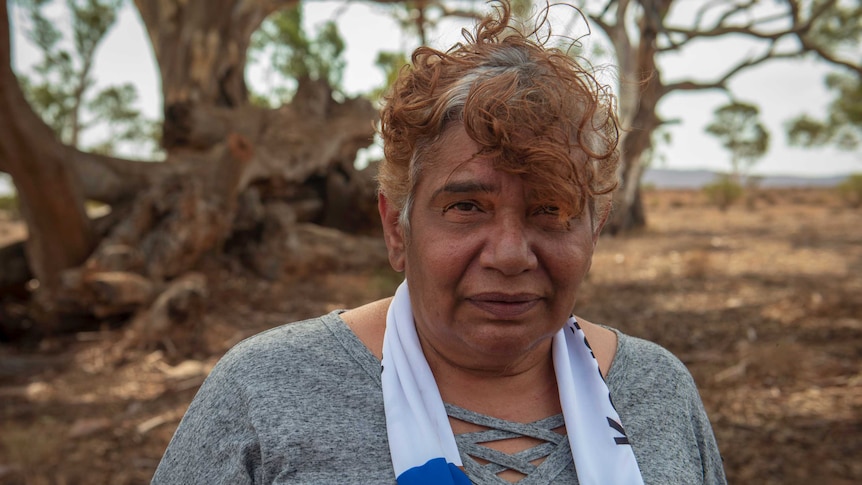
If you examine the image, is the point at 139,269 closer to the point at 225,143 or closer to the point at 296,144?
the point at 225,143

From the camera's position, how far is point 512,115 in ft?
4.59

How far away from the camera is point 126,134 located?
2981 cm

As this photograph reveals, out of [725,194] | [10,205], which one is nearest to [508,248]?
[725,194]

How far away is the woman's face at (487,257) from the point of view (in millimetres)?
1447

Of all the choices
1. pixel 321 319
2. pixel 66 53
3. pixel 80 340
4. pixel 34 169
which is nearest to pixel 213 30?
pixel 34 169

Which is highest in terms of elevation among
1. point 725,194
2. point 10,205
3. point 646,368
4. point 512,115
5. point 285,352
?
point 512,115

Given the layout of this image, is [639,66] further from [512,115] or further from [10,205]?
[10,205]

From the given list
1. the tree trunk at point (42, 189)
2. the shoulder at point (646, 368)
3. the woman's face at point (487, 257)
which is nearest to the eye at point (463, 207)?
the woman's face at point (487, 257)

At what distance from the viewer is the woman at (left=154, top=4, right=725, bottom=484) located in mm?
1429

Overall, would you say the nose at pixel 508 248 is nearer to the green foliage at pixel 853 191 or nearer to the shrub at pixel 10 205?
the shrub at pixel 10 205

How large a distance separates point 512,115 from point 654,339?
5013 mm

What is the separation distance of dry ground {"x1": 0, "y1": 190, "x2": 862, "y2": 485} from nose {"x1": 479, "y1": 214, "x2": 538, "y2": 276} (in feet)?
9.35

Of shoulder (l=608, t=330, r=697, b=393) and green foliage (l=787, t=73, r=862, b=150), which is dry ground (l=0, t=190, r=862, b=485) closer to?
shoulder (l=608, t=330, r=697, b=393)

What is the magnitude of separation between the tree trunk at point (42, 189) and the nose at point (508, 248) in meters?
5.51
